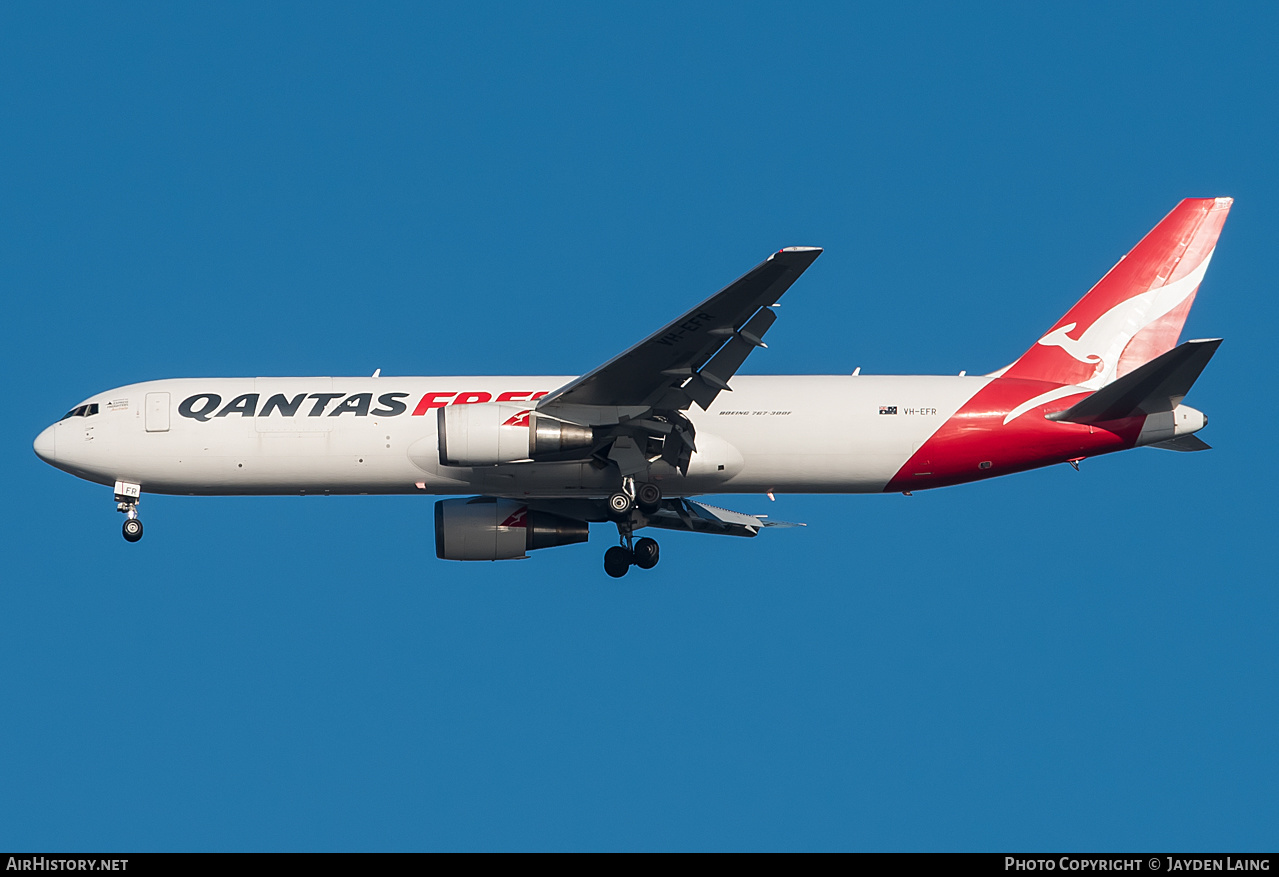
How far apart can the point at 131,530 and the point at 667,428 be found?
11402 mm

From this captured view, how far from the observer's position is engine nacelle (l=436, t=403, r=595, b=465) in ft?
85.7

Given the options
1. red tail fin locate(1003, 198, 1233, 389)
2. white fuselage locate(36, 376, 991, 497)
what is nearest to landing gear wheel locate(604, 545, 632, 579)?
white fuselage locate(36, 376, 991, 497)

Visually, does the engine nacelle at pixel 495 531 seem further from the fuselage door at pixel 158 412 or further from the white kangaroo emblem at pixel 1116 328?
the white kangaroo emblem at pixel 1116 328

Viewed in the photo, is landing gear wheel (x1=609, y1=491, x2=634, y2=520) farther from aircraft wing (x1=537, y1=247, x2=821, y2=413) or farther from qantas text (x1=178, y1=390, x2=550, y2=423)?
qantas text (x1=178, y1=390, x2=550, y2=423)

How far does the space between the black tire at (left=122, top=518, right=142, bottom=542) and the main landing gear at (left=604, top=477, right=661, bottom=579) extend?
9627mm

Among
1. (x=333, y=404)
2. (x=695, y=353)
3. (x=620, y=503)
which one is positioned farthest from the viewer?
(x=333, y=404)

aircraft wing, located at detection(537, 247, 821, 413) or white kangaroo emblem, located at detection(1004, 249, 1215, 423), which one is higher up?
white kangaroo emblem, located at detection(1004, 249, 1215, 423)

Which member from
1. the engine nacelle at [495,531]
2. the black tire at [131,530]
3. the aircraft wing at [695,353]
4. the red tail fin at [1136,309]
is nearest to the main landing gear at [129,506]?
the black tire at [131,530]

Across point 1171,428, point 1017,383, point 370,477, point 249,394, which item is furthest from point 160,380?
point 1171,428

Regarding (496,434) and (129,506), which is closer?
(496,434)

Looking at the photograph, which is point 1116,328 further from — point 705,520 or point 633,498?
point 633,498

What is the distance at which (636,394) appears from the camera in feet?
87.7

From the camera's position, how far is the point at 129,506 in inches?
1164

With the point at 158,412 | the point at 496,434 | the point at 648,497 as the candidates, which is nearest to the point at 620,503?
the point at 648,497
